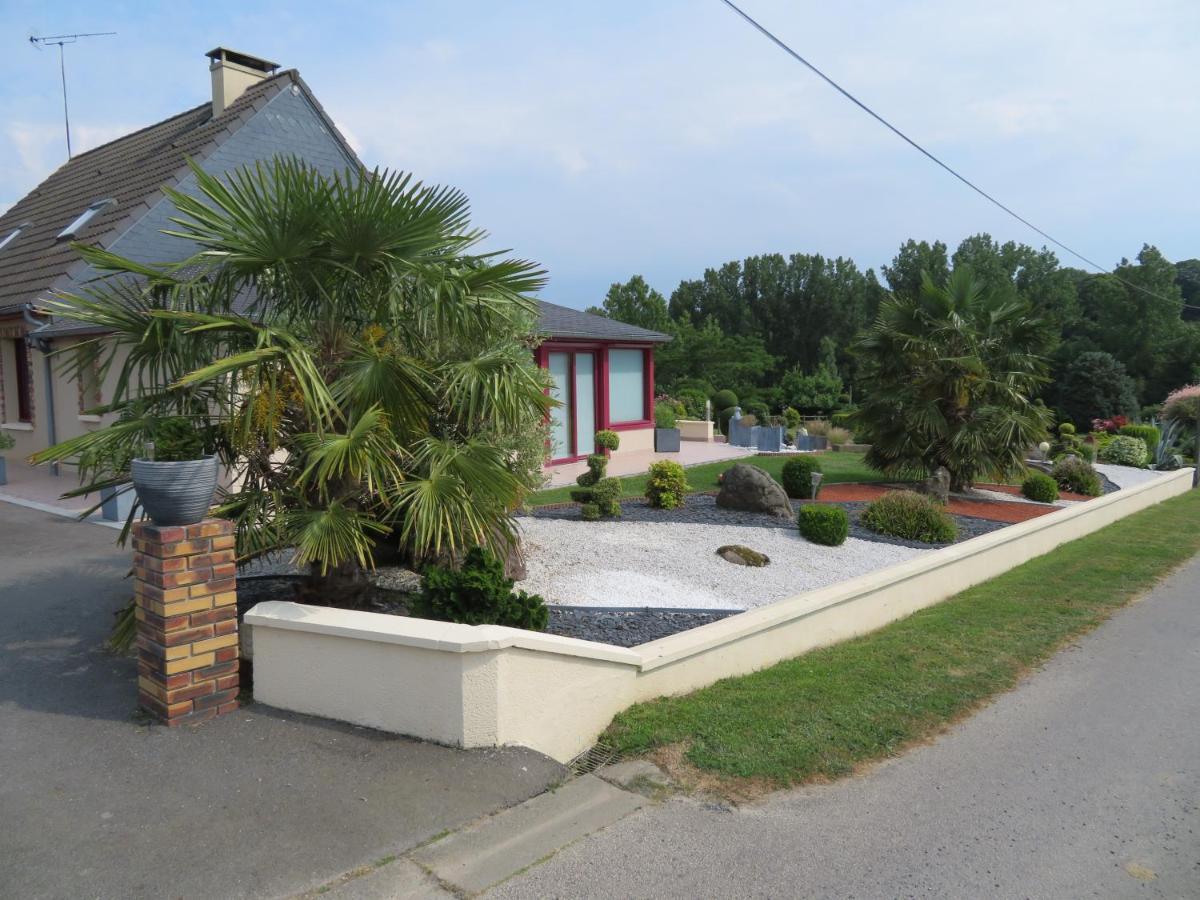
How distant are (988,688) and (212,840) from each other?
15.7 ft

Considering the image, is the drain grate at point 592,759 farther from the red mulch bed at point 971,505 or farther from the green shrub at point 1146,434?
the green shrub at point 1146,434

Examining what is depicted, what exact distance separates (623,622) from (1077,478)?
12.8 m

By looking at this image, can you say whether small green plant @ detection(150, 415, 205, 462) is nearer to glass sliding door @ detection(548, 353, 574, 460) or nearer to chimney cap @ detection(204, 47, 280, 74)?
glass sliding door @ detection(548, 353, 574, 460)

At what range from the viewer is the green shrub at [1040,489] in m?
13.9

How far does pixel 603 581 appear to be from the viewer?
7.48 m

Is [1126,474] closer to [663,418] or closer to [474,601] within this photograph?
[663,418]

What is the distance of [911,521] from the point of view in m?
10.3

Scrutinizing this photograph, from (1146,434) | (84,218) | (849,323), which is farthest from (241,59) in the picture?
(849,323)

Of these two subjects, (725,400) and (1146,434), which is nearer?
(1146,434)

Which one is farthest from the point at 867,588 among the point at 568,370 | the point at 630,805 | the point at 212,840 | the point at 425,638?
the point at 568,370

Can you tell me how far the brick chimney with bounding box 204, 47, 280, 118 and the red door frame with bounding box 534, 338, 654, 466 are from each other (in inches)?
317

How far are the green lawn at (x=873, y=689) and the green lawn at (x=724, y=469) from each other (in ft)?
17.2

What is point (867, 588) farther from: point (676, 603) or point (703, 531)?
point (703, 531)

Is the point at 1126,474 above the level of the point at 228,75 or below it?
below
